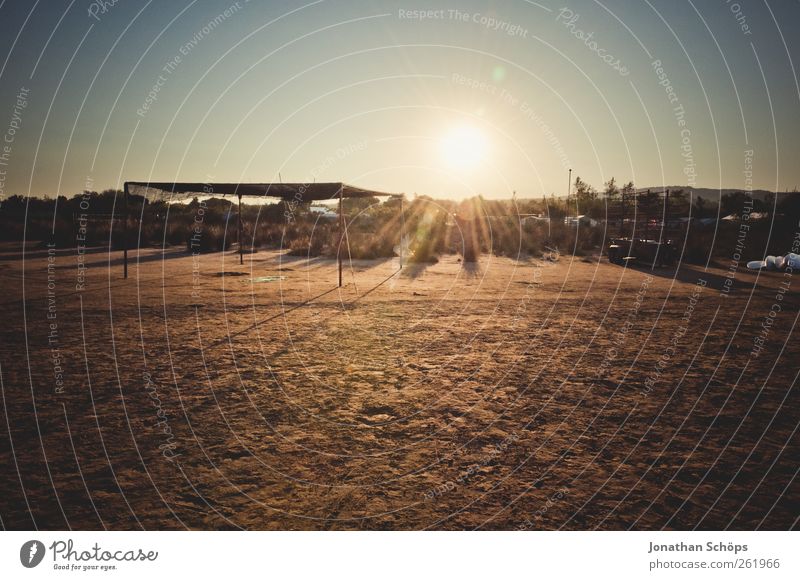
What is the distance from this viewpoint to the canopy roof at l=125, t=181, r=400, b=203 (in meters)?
17.8

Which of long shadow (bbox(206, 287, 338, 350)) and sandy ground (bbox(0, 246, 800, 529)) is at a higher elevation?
long shadow (bbox(206, 287, 338, 350))

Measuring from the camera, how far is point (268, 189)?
20.6 meters

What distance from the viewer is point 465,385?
6746 mm

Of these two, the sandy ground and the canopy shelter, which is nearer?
the sandy ground

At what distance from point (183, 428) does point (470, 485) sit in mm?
3502

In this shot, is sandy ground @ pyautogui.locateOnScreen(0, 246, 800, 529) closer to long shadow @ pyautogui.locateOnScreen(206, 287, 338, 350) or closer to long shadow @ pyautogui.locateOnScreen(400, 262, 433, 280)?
long shadow @ pyautogui.locateOnScreen(206, 287, 338, 350)
